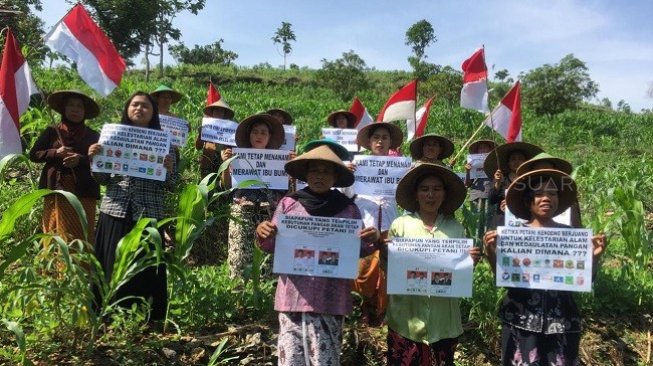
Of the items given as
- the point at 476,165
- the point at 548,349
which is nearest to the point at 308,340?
the point at 548,349

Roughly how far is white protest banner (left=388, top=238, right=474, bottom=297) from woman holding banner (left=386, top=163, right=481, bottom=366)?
0.08 metres

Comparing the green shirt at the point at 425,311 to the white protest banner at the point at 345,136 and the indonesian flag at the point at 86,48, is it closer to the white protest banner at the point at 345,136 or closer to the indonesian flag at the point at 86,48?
the indonesian flag at the point at 86,48

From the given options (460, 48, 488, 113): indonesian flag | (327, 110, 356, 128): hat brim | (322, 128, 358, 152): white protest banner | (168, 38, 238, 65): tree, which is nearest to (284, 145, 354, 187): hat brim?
(460, 48, 488, 113): indonesian flag

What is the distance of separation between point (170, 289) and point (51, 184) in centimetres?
104

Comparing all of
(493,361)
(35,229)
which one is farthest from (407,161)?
(35,229)

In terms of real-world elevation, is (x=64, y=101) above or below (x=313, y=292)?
above

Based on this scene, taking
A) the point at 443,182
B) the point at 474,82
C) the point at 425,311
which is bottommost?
the point at 425,311

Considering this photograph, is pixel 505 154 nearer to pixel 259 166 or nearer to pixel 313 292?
pixel 259 166

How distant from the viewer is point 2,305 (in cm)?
303

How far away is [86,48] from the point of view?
12.8 ft

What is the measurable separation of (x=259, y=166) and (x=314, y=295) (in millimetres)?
1515

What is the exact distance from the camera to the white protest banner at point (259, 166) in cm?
401

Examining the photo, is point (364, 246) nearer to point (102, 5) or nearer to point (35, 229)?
point (35, 229)

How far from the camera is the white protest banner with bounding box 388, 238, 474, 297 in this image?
272cm
